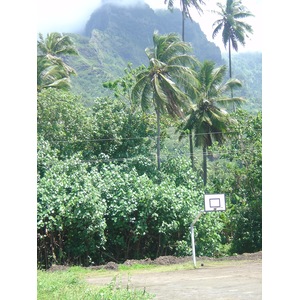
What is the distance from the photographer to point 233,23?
39.6ft

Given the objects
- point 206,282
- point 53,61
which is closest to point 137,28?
point 53,61

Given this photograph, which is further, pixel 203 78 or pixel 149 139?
pixel 203 78

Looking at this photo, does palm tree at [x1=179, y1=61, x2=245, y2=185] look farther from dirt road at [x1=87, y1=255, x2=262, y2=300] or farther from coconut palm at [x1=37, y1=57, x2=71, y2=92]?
dirt road at [x1=87, y1=255, x2=262, y2=300]

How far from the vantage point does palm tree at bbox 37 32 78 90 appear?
9852 mm

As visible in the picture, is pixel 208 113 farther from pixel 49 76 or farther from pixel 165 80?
pixel 49 76

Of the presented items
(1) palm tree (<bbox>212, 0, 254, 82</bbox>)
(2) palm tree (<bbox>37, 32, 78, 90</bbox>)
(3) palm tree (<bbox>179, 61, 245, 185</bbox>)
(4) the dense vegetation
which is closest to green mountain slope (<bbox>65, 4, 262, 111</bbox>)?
(1) palm tree (<bbox>212, 0, 254, 82</bbox>)

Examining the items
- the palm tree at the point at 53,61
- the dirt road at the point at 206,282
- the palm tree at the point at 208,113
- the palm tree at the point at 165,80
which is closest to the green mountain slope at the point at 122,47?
the palm tree at the point at 53,61

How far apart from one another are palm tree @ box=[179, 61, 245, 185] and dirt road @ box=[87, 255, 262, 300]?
13.8 ft

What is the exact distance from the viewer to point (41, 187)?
699cm

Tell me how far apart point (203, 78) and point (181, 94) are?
4.13 feet

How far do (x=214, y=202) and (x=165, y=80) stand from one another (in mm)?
4445
